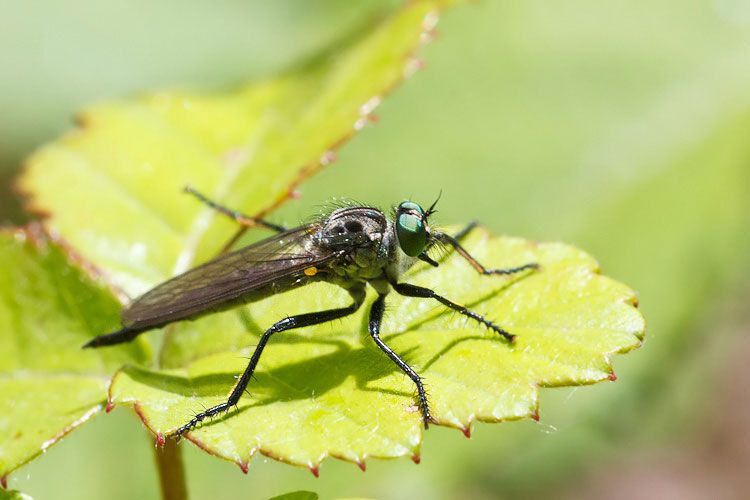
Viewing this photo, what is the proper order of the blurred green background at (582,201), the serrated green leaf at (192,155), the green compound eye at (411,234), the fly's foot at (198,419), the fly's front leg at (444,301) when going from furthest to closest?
1. the blurred green background at (582,201)
2. the serrated green leaf at (192,155)
3. the green compound eye at (411,234)
4. the fly's front leg at (444,301)
5. the fly's foot at (198,419)

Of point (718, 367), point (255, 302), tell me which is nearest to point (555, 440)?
point (718, 367)

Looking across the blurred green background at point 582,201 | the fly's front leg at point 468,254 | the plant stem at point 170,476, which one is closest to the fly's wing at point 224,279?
the fly's front leg at point 468,254

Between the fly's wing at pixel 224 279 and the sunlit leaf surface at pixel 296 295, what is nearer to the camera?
the sunlit leaf surface at pixel 296 295

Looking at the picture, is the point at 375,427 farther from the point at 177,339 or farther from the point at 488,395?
the point at 177,339

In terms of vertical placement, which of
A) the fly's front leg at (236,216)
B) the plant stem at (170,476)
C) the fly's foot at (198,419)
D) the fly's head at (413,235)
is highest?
the fly's front leg at (236,216)

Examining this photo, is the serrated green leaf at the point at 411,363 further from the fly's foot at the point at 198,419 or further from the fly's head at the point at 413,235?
the fly's head at the point at 413,235

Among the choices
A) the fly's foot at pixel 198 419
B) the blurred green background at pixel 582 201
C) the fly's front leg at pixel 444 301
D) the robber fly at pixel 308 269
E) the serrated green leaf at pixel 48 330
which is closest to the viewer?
the fly's foot at pixel 198 419

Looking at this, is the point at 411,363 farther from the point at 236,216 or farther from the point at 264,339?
the point at 236,216
